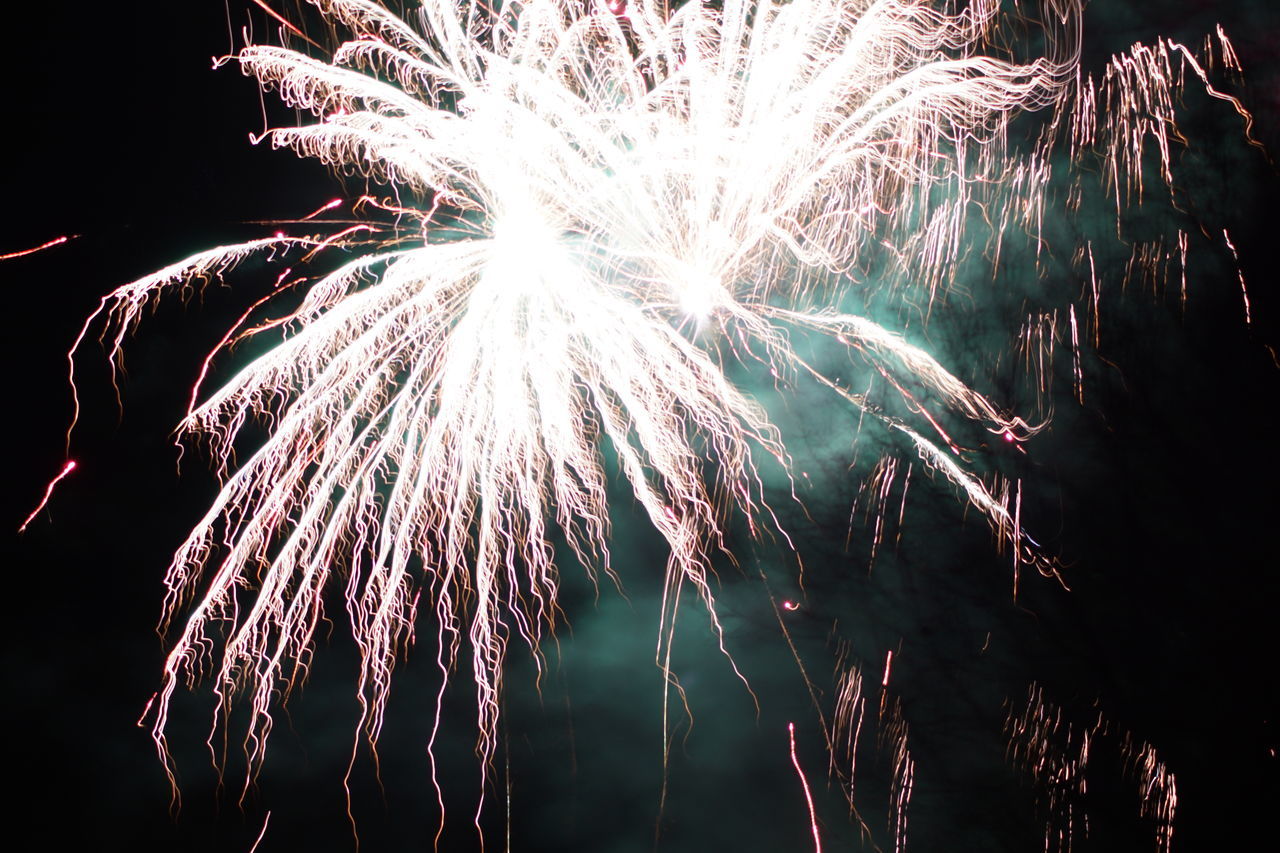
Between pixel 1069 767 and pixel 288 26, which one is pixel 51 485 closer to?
pixel 288 26

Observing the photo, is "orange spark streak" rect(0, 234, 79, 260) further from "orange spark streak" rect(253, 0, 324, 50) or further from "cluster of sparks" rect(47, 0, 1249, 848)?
"orange spark streak" rect(253, 0, 324, 50)

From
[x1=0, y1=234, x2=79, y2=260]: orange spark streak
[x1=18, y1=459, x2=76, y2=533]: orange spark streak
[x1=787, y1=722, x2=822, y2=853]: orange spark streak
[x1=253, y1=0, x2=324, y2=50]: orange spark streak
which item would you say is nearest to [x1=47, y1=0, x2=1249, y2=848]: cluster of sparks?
[x1=253, y1=0, x2=324, y2=50]: orange spark streak

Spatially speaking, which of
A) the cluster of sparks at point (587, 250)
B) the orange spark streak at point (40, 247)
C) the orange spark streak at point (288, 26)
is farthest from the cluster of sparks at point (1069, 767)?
the orange spark streak at point (40, 247)

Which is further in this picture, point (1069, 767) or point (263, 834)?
point (263, 834)

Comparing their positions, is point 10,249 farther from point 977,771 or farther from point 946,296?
point 977,771

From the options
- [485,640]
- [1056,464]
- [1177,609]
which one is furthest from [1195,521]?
[485,640]

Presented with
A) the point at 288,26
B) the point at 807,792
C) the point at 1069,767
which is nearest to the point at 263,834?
the point at 807,792

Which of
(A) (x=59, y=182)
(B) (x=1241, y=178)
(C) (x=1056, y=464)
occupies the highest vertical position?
(A) (x=59, y=182)

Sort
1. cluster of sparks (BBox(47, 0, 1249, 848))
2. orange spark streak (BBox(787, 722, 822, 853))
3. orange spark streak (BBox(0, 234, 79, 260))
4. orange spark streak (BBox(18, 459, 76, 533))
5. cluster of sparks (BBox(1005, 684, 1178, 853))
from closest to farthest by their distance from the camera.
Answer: cluster of sparks (BBox(47, 0, 1249, 848)) → orange spark streak (BBox(0, 234, 79, 260)) → orange spark streak (BBox(18, 459, 76, 533)) → cluster of sparks (BBox(1005, 684, 1178, 853)) → orange spark streak (BBox(787, 722, 822, 853))
